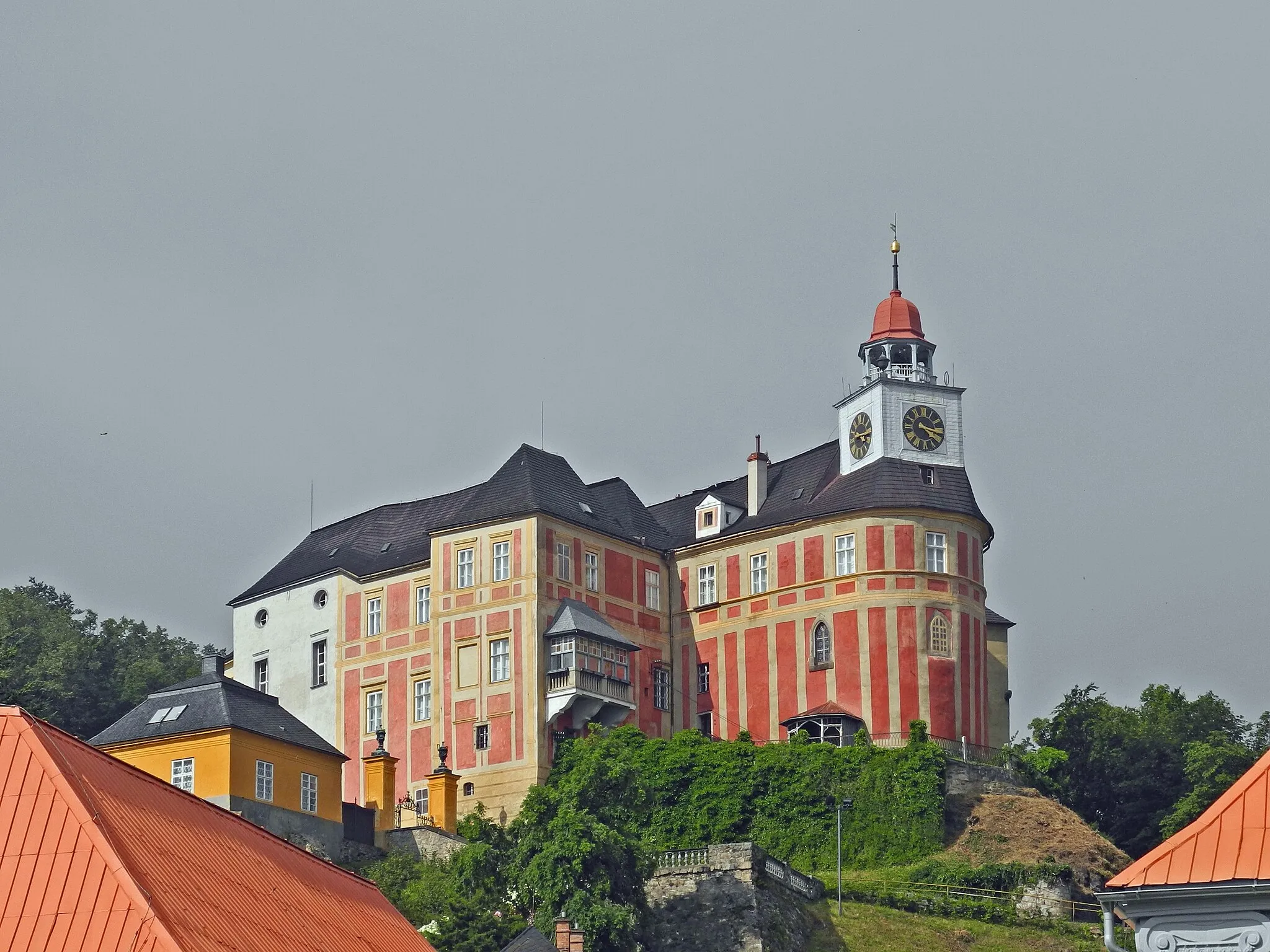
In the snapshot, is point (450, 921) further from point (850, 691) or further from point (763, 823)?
point (850, 691)

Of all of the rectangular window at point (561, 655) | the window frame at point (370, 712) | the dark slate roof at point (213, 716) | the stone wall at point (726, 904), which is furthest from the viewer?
the window frame at point (370, 712)

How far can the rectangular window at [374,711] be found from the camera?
286ft

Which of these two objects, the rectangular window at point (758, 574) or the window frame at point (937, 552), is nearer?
the window frame at point (937, 552)

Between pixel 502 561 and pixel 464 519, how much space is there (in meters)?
2.19

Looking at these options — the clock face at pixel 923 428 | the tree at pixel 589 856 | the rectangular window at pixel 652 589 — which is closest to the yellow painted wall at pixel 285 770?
the tree at pixel 589 856

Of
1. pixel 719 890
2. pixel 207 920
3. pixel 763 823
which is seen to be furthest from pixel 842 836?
pixel 207 920

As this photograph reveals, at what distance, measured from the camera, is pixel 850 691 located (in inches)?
3314

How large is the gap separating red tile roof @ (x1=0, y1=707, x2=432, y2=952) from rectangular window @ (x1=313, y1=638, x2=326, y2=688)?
47391 mm

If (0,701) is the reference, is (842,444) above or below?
above

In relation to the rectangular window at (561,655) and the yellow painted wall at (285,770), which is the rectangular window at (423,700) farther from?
the yellow painted wall at (285,770)

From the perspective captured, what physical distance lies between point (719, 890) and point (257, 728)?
13734 millimetres

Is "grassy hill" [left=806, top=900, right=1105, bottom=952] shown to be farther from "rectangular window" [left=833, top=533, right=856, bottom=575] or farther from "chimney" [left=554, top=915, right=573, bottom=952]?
"rectangular window" [left=833, top=533, right=856, bottom=575]

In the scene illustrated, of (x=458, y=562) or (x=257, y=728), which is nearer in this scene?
(x=257, y=728)

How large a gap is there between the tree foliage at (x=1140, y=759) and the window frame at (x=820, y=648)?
699cm
